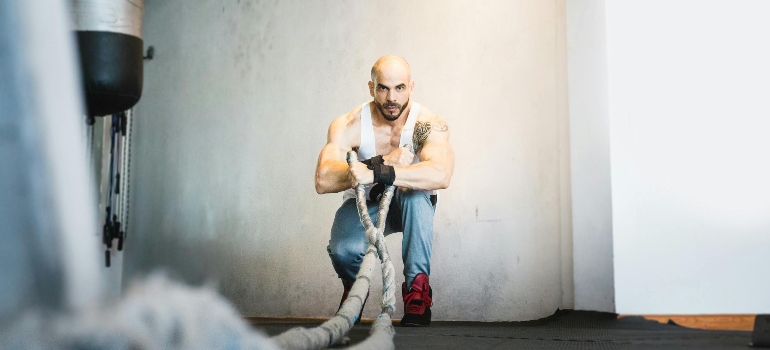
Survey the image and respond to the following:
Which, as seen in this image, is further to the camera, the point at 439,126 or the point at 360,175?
the point at 439,126

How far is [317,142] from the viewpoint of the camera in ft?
10.2

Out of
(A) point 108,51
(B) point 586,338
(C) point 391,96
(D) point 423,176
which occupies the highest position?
(A) point 108,51

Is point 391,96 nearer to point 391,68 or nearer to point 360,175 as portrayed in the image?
point 391,68

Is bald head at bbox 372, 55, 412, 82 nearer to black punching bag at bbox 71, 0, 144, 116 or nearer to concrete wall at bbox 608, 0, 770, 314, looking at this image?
concrete wall at bbox 608, 0, 770, 314

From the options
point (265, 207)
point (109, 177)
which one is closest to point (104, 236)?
point (109, 177)

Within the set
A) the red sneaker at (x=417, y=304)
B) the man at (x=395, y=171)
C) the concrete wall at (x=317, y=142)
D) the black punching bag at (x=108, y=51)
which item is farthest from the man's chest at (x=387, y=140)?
the black punching bag at (x=108, y=51)

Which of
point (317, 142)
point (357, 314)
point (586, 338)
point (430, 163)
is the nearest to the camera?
point (357, 314)

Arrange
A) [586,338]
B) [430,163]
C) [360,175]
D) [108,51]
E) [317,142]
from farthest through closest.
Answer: [317,142] < [108,51] < [430,163] < [360,175] < [586,338]

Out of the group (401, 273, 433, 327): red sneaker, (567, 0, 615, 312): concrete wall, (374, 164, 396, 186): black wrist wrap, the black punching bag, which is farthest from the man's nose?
the black punching bag

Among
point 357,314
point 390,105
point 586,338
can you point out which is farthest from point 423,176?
point 357,314

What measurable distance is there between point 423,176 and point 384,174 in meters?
0.13

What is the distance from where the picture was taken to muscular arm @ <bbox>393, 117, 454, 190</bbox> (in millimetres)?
1913

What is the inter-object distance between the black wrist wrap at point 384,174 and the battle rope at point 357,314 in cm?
2

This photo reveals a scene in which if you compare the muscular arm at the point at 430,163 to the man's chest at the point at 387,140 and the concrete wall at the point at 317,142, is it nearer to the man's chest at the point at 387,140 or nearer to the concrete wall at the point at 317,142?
the man's chest at the point at 387,140
